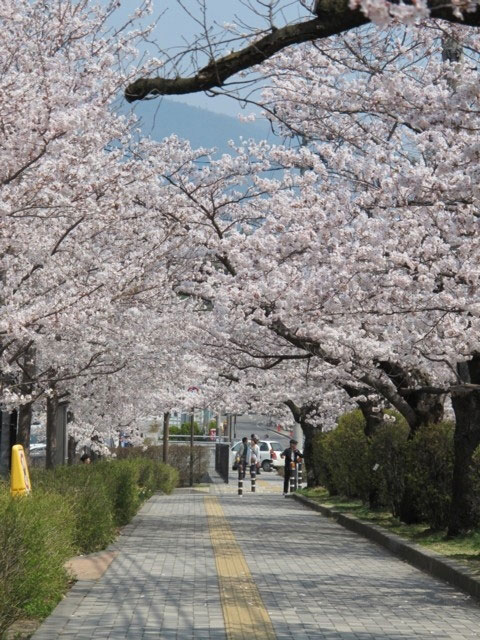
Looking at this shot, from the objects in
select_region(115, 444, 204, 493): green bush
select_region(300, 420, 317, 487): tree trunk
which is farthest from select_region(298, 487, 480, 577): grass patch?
select_region(115, 444, 204, 493): green bush

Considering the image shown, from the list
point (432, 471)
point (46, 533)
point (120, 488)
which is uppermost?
point (432, 471)

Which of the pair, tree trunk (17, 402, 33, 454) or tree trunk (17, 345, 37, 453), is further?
tree trunk (17, 402, 33, 454)

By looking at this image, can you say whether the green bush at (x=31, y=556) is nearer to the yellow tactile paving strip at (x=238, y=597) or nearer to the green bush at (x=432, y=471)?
the yellow tactile paving strip at (x=238, y=597)

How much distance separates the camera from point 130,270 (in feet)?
52.3

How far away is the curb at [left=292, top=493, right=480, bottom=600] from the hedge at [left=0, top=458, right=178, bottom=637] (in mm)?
4061

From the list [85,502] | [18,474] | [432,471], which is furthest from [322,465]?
[18,474]

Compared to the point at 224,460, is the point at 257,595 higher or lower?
lower

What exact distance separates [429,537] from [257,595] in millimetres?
6217

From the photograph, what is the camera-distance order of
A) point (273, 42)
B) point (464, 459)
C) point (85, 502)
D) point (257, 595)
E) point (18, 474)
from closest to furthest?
point (273, 42) → point (257, 595) → point (18, 474) → point (85, 502) → point (464, 459)

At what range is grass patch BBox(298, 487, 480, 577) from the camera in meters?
14.1

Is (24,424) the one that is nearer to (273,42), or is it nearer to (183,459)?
(273,42)

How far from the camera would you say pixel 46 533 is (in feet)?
Answer: 32.9

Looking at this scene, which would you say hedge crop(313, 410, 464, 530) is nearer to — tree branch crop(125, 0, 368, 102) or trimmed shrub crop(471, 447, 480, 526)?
trimmed shrub crop(471, 447, 480, 526)

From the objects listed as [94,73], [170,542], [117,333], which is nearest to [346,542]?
[170,542]
